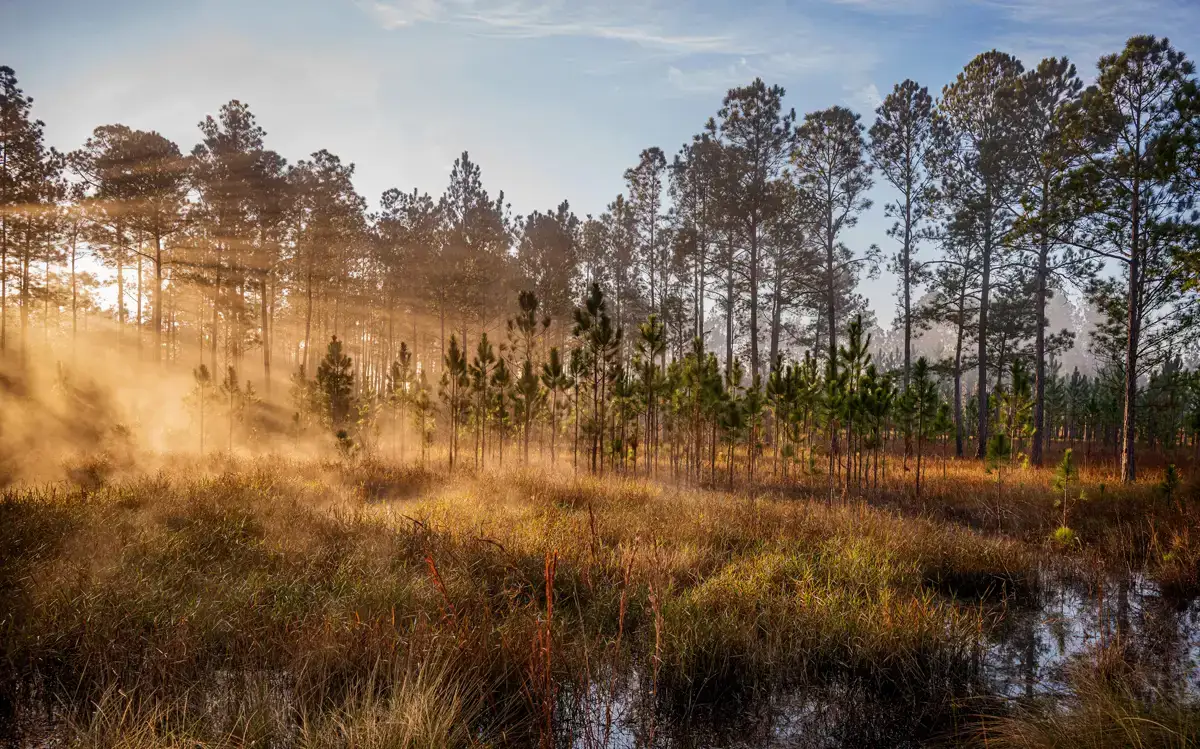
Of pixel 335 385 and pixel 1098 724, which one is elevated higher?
pixel 335 385

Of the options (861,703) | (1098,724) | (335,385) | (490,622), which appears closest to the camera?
(1098,724)

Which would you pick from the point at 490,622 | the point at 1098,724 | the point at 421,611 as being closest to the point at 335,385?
the point at 421,611

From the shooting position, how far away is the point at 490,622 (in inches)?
179

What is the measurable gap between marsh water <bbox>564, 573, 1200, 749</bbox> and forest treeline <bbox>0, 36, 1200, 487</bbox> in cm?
627

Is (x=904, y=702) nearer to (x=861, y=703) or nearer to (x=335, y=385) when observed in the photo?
(x=861, y=703)

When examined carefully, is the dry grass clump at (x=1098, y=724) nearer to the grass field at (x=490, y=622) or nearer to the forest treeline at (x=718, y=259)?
the grass field at (x=490, y=622)

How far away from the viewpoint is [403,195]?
3466 centimetres

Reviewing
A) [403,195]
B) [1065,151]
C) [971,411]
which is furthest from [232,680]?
[971,411]

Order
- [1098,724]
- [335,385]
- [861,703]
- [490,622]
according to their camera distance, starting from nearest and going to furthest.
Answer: [1098,724] < [861,703] < [490,622] < [335,385]

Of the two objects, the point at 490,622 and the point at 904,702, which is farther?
the point at 490,622

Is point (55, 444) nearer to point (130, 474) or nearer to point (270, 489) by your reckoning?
point (130, 474)

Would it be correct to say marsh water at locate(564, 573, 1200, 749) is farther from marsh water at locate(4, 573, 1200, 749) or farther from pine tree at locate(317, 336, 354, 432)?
pine tree at locate(317, 336, 354, 432)

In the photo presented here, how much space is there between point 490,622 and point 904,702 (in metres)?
3.69

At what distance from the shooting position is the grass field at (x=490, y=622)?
3.35m
